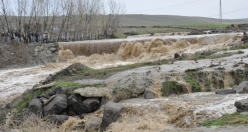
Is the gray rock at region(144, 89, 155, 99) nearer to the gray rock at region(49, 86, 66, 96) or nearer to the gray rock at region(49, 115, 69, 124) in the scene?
the gray rock at region(49, 115, 69, 124)

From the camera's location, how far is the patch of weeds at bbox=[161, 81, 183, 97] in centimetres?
1477

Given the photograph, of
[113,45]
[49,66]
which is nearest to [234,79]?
[49,66]

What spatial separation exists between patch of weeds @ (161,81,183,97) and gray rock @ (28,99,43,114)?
197 inches

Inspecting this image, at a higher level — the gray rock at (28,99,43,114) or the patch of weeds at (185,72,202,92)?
the patch of weeds at (185,72,202,92)

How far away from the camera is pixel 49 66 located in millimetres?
29438

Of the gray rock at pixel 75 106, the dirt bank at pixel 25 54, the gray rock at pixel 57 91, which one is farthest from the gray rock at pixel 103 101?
the dirt bank at pixel 25 54

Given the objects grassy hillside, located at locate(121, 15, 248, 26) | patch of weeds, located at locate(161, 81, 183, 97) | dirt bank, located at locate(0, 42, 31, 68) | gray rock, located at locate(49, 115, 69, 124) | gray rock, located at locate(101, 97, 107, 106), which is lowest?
gray rock, located at locate(49, 115, 69, 124)

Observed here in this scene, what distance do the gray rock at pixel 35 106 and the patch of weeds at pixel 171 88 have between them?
5002 millimetres

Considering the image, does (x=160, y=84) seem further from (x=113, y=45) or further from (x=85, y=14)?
(x=85, y=14)

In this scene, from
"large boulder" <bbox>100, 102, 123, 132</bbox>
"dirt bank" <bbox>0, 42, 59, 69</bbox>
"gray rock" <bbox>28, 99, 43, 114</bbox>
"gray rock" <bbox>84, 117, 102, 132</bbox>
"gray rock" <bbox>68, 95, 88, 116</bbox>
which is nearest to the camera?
"large boulder" <bbox>100, 102, 123, 132</bbox>

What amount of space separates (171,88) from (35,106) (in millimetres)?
5574

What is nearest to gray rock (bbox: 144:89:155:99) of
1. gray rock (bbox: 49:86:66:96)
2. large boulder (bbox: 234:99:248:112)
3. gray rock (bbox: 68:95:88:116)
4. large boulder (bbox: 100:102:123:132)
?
large boulder (bbox: 100:102:123:132)

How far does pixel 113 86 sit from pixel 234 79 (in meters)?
5.13

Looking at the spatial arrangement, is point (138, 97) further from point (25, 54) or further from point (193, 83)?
point (25, 54)
